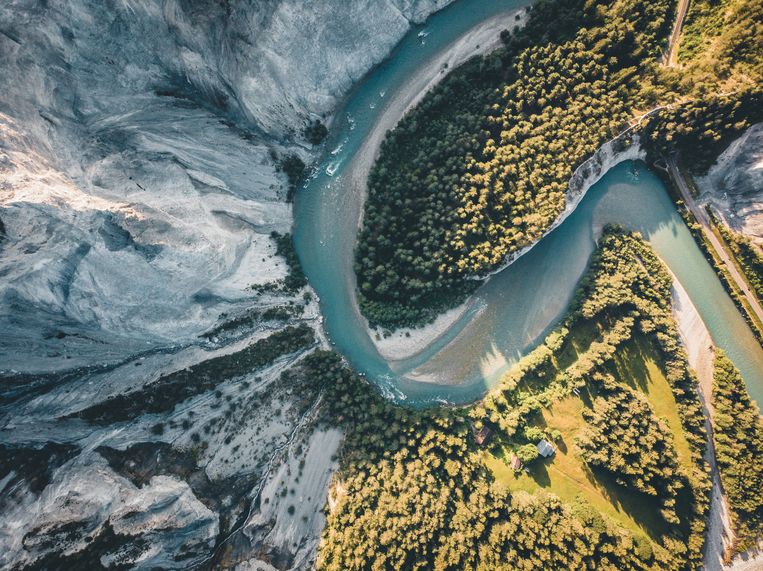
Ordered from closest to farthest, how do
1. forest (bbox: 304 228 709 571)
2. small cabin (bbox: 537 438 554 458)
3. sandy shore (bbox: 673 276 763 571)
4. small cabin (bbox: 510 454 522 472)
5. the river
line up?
forest (bbox: 304 228 709 571)
sandy shore (bbox: 673 276 763 571)
small cabin (bbox: 537 438 554 458)
small cabin (bbox: 510 454 522 472)
the river

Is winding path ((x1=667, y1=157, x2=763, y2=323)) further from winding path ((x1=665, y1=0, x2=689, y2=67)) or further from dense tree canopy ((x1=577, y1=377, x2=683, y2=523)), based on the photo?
dense tree canopy ((x1=577, y1=377, x2=683, y2=523))

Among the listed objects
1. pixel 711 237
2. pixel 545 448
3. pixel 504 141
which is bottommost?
pixel 545 448

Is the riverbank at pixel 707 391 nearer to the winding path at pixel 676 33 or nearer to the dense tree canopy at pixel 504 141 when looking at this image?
the dense tree canopy at pixel 504 141

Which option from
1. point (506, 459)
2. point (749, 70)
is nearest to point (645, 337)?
point (506, 459)

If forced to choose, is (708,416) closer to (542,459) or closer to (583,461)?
(583,461)

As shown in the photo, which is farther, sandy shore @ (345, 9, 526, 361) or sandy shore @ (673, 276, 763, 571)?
sandy shore @ (345, 9, 526, 361)

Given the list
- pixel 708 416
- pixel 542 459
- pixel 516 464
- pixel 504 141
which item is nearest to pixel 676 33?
pixel 504 141

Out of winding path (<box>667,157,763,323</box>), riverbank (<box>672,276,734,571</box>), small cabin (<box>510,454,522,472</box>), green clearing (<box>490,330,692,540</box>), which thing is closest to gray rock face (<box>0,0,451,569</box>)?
small cabin (<box>510,454,522,472</box>)
